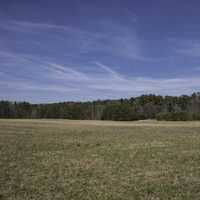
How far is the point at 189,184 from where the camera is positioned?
32.9 ft

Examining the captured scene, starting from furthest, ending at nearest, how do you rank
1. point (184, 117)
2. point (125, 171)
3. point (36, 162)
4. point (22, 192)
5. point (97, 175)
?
point (184, 117)
point (36, 162)
point (125, 171)
point (97, 175)
point (22, 192)

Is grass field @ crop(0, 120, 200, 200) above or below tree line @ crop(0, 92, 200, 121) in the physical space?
below

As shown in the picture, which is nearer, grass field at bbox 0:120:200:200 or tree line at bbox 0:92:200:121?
grass field at bbox 0:120:200:200

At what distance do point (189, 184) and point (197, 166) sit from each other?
3398mm

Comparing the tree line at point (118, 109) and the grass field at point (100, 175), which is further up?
the tree line at point (118, 109)

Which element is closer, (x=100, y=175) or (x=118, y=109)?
(x=100, y=175)

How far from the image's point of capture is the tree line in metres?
103

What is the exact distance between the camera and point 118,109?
104000 millimetres

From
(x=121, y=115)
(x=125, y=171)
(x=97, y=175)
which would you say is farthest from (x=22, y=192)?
(x=121, y=115)

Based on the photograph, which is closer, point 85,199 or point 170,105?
point 85,199

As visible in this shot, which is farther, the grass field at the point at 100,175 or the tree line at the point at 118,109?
the tree line at the point at 118,109

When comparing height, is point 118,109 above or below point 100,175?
above

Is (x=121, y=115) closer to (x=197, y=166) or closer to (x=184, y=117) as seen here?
(x=184, y=117)

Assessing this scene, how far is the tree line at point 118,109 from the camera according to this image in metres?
103
